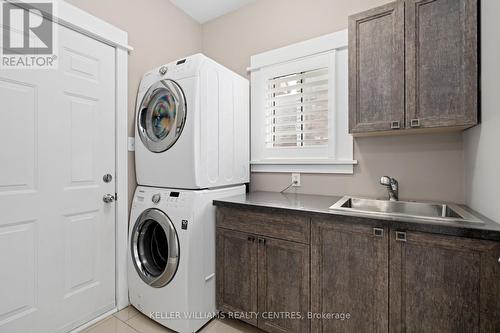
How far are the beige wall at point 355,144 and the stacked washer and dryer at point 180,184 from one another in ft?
2.08

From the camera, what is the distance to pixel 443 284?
3.48 feet

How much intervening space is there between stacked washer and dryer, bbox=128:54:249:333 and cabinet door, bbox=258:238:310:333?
0.43m

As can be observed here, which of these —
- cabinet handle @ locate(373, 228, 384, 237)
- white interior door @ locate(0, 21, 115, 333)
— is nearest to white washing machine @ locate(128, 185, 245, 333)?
white interior door @ locate(0, 21, 115, 333)

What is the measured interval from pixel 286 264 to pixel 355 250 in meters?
0.43

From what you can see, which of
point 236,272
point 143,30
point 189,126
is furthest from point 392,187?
point 143,30

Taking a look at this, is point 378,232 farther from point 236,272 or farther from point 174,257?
point 174,257

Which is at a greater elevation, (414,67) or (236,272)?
(414,67)

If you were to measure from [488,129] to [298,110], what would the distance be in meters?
1.24

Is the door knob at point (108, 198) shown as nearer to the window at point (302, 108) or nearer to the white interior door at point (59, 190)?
the white interior door at point (59, 190)

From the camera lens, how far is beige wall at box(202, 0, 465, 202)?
62.5 inches

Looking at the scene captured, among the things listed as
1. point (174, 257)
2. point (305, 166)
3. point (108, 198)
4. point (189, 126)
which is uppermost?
point (189, 126)

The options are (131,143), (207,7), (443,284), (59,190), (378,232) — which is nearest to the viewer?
(443,284)

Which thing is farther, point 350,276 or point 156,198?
point 156,198

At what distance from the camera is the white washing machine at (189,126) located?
1627 millimetres
